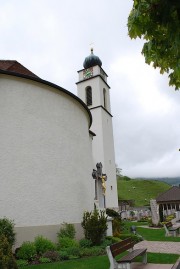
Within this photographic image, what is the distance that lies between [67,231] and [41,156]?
10.1 ft

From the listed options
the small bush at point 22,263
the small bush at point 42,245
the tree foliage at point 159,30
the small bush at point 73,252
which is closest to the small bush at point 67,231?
the small bush at point 42,245

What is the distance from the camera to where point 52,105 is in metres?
12.3

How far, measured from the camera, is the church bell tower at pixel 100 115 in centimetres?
2702

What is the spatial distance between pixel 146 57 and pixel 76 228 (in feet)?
31.9

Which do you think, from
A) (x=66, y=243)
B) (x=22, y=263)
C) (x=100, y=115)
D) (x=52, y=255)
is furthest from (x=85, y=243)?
(x=100, y=115)

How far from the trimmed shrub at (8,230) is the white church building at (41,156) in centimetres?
42

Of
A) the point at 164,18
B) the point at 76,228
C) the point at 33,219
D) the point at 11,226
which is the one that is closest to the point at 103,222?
the point at 76,228

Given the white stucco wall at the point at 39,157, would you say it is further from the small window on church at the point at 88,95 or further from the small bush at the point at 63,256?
the small window on church at the point at 88,95

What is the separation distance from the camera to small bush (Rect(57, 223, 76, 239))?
36.1ft

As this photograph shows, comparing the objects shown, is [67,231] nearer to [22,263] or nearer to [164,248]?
[22,263]

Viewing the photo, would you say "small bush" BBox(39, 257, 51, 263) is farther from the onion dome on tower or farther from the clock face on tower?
the onion dome on tower

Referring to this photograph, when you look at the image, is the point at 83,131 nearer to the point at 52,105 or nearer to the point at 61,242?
the point at 52,105

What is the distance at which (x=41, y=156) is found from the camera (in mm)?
11234

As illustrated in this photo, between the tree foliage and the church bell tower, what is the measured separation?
2119cm
